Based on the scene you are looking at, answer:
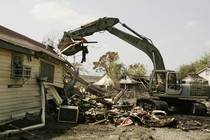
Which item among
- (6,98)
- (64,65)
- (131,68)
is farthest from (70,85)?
(131,68)

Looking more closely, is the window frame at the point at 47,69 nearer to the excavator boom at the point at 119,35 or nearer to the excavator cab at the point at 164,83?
the excavator boom at the point at 119,35

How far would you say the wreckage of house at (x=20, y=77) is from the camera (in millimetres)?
12641

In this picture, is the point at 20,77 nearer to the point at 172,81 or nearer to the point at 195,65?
the point at 172,81

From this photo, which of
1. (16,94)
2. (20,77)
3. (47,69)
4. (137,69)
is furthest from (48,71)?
(137,69)

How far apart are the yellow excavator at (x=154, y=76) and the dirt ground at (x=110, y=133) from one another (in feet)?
17.2

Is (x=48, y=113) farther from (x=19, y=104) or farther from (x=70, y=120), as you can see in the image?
(x=19, y=104)

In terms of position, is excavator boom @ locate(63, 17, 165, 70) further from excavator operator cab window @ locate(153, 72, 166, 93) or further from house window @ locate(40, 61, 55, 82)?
house window @ locate(40, 61, 55, 82)

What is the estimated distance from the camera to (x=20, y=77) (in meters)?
13.7

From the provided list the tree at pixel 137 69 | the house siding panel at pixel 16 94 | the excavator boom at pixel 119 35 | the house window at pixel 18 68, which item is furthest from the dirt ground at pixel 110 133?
the tree at pixel 137 69

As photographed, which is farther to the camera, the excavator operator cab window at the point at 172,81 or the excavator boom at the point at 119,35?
the excavator boom at the point at 119,35

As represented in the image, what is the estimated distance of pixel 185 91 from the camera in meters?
21.5

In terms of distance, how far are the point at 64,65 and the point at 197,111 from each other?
9.60 metres

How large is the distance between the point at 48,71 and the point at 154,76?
7177mm

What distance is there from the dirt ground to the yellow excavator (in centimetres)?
523
